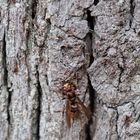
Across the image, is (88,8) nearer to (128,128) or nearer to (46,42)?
(46,42)

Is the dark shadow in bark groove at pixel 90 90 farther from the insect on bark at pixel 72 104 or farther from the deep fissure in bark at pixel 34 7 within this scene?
the deep fissure in bark at pixel 34 7

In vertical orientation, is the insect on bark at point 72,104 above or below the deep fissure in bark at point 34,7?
below

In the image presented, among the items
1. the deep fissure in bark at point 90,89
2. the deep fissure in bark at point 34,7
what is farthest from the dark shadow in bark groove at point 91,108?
the deep fissure in bark at point 34,7

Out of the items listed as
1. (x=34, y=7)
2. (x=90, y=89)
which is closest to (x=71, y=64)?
(x=90, y=89)

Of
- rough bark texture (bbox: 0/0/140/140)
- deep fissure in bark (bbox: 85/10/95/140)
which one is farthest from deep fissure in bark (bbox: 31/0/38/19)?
deep fissure in bark (bbox: 85/10/95/140)

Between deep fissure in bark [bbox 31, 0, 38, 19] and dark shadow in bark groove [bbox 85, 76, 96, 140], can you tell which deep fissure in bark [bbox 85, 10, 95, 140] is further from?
deep fissure in bark [bbox 31, 0, 38, 19]

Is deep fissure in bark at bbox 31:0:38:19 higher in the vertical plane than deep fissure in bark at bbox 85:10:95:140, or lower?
higher
